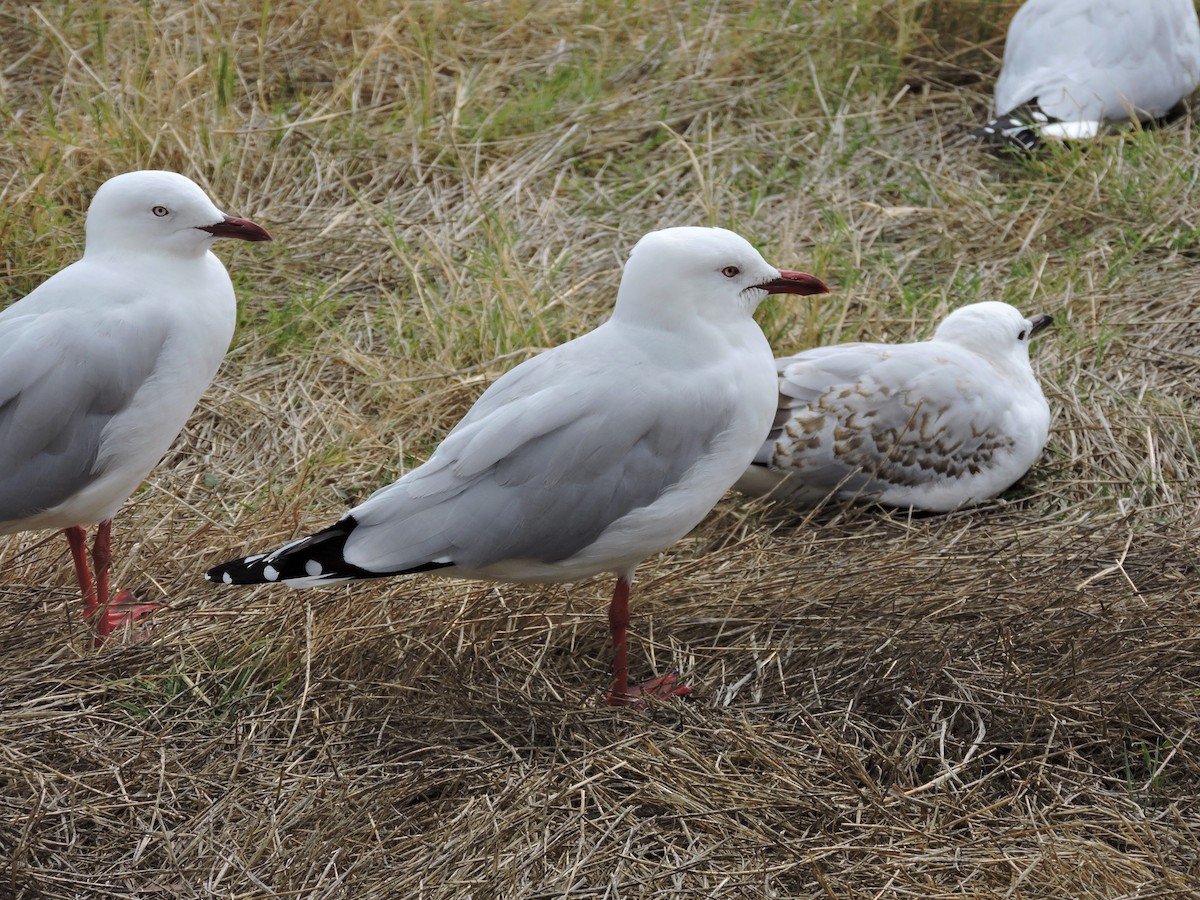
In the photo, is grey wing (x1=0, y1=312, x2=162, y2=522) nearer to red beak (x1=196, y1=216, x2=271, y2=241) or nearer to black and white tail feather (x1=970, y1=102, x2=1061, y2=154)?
red beak (x1=196, y1=216, x2=271, y2=241)

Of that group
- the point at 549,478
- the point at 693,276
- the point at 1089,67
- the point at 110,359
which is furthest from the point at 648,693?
the point at 1089,67

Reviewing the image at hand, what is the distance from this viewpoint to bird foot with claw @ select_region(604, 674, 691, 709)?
304cm

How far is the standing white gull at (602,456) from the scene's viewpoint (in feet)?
9.25

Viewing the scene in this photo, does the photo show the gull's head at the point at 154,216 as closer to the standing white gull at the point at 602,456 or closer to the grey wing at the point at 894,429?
the standing white gull at the point at 602,456

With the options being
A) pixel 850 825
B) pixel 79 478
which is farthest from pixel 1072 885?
pixel 79 478

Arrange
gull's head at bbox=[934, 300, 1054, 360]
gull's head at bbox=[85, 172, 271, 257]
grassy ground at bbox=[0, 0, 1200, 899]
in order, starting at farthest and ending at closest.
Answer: gull's head at bbox=[934, 300, 1054, 360] < gull's head at bbox=[85, 172, 271, 257] < grassy ground at bbox=[0, 0, 1200, 899]

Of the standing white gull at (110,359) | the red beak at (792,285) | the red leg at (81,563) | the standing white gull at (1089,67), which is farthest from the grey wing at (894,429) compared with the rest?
the standing white gull at (1089,67)

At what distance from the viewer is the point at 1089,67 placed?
19.3ft

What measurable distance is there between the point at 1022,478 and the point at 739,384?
1.63 metres

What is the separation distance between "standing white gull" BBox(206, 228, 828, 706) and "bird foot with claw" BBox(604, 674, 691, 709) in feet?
1.06

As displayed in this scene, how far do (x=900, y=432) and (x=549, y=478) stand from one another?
1.48 m

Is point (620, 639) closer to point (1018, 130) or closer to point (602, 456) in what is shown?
point (602, 456)

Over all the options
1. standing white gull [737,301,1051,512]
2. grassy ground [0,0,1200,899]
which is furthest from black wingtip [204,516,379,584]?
standing white gull [737,301,1051,512]

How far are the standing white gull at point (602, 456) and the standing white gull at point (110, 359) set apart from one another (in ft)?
1.76
